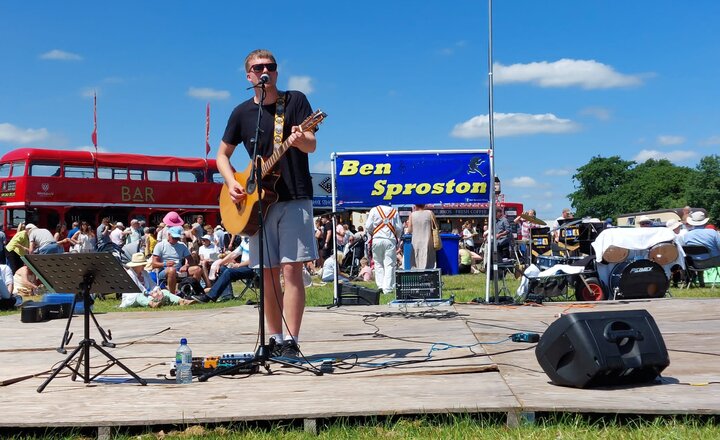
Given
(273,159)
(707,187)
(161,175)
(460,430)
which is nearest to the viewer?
(460,430)

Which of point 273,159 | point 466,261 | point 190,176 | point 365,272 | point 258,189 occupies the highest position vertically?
point 190,176

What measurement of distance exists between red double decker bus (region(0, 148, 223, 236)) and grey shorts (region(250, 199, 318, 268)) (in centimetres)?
2191

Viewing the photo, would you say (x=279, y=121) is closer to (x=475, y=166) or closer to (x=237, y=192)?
(x=237, y=192)

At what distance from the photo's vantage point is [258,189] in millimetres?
5035

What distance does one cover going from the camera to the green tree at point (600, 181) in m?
115

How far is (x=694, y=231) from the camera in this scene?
14070mm

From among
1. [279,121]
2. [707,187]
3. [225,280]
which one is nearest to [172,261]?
[225,280]

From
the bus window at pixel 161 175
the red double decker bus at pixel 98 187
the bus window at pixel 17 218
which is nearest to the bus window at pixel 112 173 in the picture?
the red double decker bus at pixel 98 187

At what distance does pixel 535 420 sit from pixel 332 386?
4.20 feet

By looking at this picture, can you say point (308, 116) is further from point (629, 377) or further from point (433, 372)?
point (629, 377)

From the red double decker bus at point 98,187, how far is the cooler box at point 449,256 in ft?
38.1

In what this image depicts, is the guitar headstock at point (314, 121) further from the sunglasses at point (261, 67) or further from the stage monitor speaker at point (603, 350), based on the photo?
the stage monitor speaker at point (603, 350)

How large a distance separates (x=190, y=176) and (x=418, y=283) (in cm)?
1919

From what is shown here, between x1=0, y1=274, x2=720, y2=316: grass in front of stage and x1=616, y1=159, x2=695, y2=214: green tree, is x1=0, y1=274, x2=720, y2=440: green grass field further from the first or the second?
x1=616, y1=159, x2=695, y2=214: green tree
